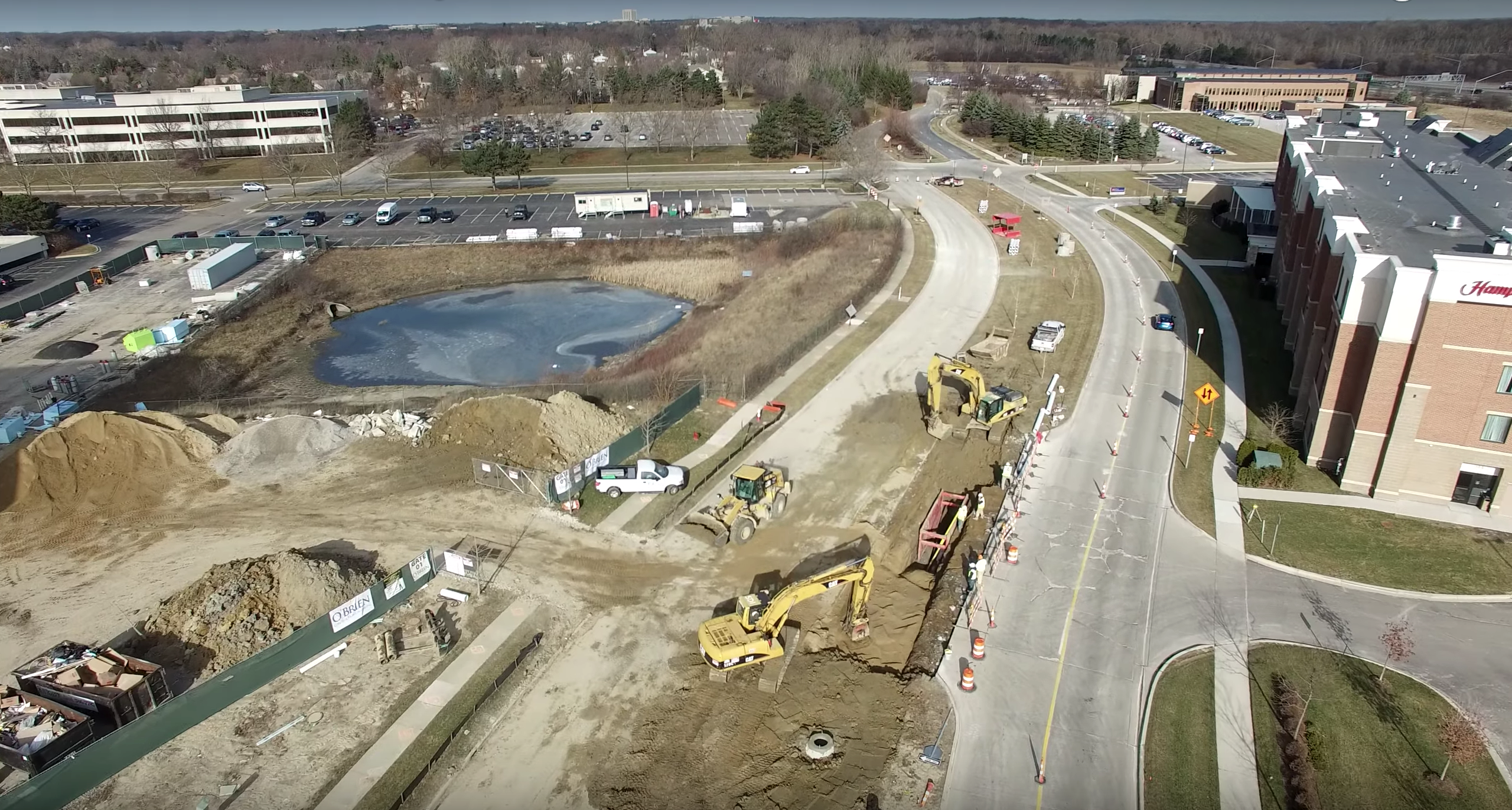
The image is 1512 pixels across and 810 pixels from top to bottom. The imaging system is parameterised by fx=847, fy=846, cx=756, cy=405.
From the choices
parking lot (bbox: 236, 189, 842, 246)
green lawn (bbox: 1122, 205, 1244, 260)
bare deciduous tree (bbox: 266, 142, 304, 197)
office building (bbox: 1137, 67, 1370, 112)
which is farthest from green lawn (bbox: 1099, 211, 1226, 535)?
office building (bbox: 1137, 67, 1370, 112)

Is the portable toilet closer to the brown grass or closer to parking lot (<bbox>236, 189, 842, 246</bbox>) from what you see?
the brown grass

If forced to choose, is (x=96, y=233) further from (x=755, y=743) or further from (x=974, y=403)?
(x=755, y=743)

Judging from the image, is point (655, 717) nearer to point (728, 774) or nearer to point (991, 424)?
point (728, 774)

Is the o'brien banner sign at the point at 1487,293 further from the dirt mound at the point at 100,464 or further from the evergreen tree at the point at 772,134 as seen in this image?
the evergreen tree at the point at 772,134

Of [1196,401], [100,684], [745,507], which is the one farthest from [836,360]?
[100,684]

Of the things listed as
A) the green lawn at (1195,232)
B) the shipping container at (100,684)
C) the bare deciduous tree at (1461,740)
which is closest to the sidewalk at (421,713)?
the shipping container at (100,684)

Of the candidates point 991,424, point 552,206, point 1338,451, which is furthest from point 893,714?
point 552,206
